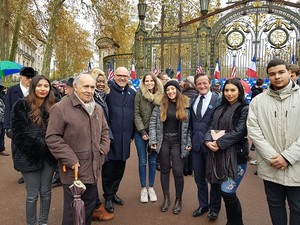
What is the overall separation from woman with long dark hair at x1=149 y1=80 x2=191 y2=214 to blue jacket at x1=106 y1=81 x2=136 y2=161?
35cm

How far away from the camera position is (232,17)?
40.1 ft

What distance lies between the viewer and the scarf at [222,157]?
3.07 m

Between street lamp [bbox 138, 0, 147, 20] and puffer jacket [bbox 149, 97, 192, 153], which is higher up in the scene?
street lamp [bbox 138, 0, 147, 20]

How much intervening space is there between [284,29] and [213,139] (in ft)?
34.9

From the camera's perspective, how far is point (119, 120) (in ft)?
12.8

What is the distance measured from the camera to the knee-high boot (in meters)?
3.13

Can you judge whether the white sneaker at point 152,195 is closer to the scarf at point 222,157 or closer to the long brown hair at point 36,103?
the scarf at point 222,157

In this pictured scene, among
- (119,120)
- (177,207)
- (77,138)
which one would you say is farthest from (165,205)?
(77,138)

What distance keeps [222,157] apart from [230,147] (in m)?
0.15

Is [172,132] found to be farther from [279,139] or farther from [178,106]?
[279,139]

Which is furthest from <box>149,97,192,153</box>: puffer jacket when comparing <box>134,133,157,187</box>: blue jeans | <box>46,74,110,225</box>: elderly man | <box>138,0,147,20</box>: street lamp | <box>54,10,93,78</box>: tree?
<box>54,10,93,78</box>: tree

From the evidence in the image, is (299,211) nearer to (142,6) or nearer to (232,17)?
(232,17)

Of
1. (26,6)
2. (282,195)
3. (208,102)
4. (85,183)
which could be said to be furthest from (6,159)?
(26,6)

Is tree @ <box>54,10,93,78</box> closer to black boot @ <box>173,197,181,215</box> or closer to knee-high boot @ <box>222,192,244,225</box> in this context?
black boot @ <box>173,197,181,215</box>
